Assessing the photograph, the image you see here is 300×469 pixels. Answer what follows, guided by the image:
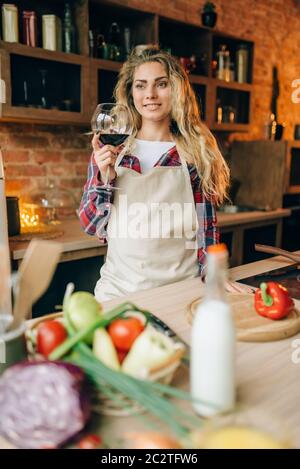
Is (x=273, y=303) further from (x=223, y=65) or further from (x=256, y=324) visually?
(x=223, y=65)

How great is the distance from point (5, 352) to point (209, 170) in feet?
4.25

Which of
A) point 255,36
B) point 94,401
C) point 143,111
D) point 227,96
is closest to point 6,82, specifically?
point 143,111

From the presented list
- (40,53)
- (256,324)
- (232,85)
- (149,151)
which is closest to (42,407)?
(256,324)

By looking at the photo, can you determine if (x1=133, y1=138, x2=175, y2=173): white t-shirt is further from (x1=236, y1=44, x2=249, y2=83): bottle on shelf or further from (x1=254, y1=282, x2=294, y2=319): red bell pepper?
(x1=236, y1=44, x2=249, y2=83): bottle on shelf

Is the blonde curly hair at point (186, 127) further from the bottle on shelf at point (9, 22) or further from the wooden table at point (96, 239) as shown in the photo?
the bottle on shelf at point (9, 22)

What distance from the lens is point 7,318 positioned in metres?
0.85

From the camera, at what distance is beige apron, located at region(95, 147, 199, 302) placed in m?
1.87

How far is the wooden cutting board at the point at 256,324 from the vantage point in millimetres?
1153

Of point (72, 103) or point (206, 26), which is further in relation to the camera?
point (206, 26)

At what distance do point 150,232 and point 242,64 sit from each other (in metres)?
2.73

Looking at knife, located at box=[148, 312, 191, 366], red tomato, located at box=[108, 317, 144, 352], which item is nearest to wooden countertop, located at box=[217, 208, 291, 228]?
knife, located at box=[148, 312, 191, 366]

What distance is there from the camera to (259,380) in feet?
3.16

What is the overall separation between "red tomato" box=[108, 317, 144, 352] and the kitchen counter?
13cm

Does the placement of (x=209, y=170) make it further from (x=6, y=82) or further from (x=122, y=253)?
(x=6, y=82)
